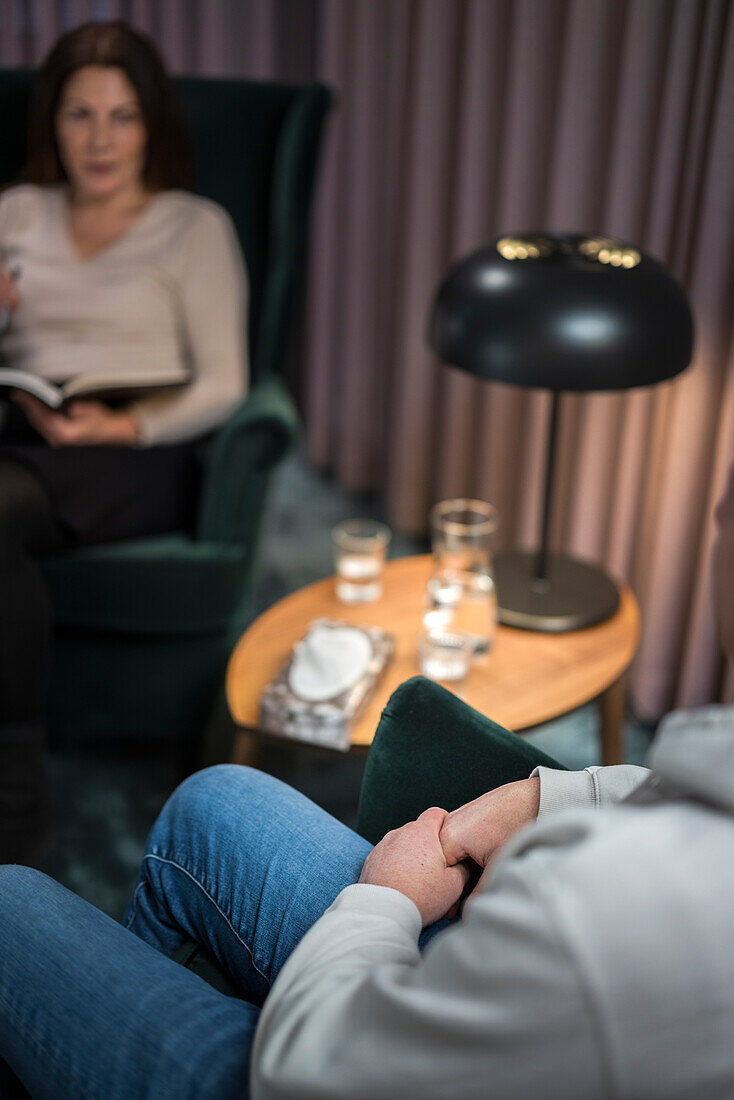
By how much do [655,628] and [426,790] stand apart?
1.14 m

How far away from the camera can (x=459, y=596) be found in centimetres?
145

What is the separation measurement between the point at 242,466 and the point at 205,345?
0.27 m

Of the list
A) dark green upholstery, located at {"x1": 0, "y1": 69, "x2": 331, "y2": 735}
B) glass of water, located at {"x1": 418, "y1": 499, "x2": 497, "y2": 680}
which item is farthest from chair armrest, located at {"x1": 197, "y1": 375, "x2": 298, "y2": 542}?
glass of water, located at {"x1": 418, "y1": 499, "x2": 497, "y2": 680}

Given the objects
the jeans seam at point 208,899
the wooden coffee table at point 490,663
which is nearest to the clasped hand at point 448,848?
the jeans seam at point 208,899

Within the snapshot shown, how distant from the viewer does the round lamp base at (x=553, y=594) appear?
1490mm

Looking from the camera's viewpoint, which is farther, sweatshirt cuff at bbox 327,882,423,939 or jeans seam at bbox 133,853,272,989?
jeans seam at bbox 133,853,272,989

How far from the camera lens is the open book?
5.42 feet

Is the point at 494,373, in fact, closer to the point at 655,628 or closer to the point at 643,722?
the point at 655,628

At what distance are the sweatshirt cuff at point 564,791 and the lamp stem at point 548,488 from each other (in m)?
0.78

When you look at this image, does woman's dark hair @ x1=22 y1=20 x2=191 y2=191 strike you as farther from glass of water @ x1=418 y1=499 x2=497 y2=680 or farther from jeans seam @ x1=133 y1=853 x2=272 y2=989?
jeans seam @ x1=133 y1=853 x2=272 y2=989

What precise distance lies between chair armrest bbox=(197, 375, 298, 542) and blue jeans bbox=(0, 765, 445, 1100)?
81cm

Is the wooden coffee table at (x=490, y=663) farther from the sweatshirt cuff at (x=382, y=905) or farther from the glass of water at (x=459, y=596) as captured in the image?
the sweatshirt cuff at (x=382, y=905)

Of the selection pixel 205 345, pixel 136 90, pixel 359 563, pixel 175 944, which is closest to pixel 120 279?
pixel 205 345

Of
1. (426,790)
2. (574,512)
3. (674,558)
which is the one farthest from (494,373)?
(574,512)
